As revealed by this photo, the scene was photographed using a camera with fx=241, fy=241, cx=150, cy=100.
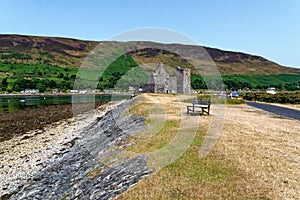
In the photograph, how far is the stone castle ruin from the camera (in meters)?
70.4

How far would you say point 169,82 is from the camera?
242 feet

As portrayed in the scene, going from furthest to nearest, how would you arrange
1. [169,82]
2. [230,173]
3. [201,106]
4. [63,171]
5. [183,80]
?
[169,82] < [183,80] < [201,106] < [63,171] < [230,173]

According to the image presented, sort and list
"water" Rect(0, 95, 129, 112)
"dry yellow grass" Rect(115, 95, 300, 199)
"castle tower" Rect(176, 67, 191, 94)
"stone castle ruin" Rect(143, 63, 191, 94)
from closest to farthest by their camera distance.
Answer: "dry yellow grass" Rect(115, 95, 300, 199)
"castle tower" Rect(176, 67, 191, 94)
"stone castle ruin" Rect(143, 63, 191, 94)
"water" Rect(0, 95, 129, 112)

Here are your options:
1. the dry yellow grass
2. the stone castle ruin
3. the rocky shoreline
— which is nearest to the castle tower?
the stone castle ruin

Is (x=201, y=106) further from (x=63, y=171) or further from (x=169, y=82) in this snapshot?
(x=169, y=82)


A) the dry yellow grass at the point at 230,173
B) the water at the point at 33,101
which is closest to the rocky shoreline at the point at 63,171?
the dry yellow grass at the point at 230,173

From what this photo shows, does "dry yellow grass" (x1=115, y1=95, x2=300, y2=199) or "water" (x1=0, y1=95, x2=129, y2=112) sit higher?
"dry yellow grass" (x1=115, y1=95, x2=300, y2=199)

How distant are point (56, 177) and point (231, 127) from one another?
1381cm

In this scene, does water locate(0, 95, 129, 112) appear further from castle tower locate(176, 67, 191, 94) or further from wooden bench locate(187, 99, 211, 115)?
wooden bench locate(187, 99, 211, 115)

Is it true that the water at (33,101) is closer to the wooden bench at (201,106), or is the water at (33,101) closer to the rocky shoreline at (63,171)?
the rocky shoreline at (63,171)

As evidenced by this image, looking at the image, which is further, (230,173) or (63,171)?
(63,171)

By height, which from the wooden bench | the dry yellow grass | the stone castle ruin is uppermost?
the stone castle ruin

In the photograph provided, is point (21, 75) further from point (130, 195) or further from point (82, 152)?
point (130, 195)

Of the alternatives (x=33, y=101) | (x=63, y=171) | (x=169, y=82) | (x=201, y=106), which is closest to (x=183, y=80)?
(x=169, y=82)
